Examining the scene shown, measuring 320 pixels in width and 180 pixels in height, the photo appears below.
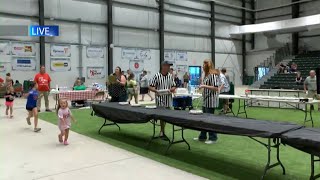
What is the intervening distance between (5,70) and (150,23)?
10.2 metres

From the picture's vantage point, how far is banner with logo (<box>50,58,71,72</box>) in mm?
19125

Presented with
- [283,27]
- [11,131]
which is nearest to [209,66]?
[11,131]

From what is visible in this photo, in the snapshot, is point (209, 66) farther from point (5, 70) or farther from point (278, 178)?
point (5, 70)

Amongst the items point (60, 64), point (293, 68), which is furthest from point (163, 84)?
point (293, 68)

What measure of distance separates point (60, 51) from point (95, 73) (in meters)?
2.59

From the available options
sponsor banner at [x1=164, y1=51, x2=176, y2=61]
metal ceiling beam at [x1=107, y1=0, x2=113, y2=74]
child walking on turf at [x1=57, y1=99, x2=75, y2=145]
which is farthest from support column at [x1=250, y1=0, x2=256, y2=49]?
child walking on turf at [x1=57, y1=99, x2=75, y2=145]

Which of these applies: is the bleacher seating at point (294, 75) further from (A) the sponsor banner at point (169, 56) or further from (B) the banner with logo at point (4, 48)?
(B) the banner with logo at point (4, 48)

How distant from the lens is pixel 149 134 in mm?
7512

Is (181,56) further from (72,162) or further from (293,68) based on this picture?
(72,162)

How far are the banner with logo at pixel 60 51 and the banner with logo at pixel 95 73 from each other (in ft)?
5.40

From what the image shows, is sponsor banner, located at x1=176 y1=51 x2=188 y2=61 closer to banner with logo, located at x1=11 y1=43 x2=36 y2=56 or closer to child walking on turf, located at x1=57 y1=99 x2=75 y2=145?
banner with logo, located at x1=11 y1=43 x2=36 y2=56

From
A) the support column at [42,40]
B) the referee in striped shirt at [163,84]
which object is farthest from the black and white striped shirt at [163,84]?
the support column at [42,40]

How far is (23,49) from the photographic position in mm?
18000

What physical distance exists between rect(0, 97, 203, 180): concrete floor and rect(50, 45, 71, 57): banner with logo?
12461 millimetres
